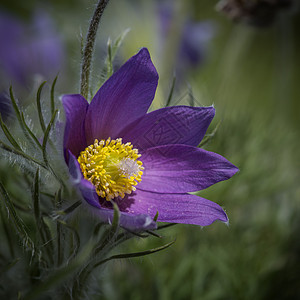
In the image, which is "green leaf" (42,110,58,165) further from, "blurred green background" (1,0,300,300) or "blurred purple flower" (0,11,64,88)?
"blurred purple flower" (0,11,64,88)

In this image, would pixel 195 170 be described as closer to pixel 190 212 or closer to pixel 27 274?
pixel 190 212

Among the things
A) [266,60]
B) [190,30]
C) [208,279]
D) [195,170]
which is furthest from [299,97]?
[195,170]

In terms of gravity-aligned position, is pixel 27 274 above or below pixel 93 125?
below

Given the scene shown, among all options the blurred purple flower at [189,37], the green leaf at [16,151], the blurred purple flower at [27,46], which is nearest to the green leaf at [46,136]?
the green leaf at [16,151]

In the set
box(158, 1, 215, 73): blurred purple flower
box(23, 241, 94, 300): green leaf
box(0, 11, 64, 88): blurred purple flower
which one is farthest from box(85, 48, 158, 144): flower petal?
box(158, 1, 215, 73): blurred purple flower

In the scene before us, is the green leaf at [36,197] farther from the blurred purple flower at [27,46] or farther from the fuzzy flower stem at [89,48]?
the blurred purple flower at [27,46]

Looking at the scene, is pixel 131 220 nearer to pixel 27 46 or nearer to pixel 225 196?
pixel 225 196
